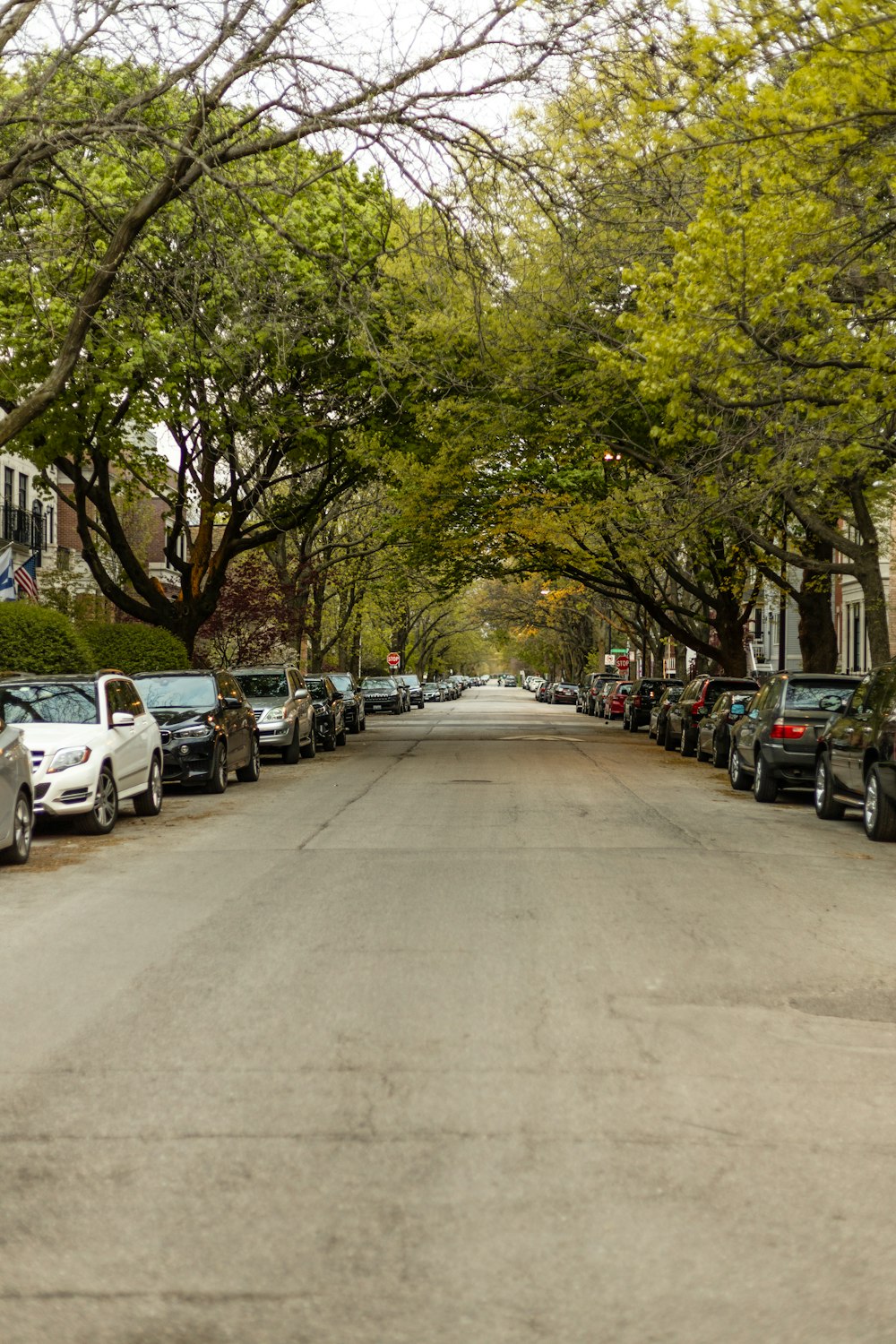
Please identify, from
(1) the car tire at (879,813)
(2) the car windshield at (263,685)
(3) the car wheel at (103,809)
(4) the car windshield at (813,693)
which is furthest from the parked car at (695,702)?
(3) the car wheel at (103,809)

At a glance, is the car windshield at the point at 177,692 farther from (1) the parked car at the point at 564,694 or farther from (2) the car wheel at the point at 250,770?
(1) the parked car at the point at 564,694

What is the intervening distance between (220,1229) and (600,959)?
4.35 m

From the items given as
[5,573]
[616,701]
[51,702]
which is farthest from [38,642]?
[616,701]

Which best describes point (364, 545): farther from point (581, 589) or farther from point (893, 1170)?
point (893, 1170)

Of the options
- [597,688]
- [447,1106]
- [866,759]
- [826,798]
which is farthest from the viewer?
[597,688]

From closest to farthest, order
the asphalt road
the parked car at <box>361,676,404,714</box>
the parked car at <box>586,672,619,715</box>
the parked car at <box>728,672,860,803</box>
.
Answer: the asphalt road < the parked car at <box>728,672,860,803</box> < the parked car at <box>361,676,404,714</box> < the parked car at <box>586,672,619,715</box>

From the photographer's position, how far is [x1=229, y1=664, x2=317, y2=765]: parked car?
2766 cm

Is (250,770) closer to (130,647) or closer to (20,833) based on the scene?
(130,647)

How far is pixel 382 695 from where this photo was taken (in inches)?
2499

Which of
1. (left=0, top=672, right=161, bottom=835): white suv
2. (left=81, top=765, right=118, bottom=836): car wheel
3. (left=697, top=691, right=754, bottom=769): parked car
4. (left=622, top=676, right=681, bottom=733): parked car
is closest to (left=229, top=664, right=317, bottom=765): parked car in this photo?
(left=697, top=691, right=754, bottom=769): parked car

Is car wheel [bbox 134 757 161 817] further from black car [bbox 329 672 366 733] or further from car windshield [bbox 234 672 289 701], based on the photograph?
black car [bbox 329 672 366 733]

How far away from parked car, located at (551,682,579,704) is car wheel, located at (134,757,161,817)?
77.7m

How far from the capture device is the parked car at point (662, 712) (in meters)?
36.2

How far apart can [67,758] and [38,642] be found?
9325 mm
